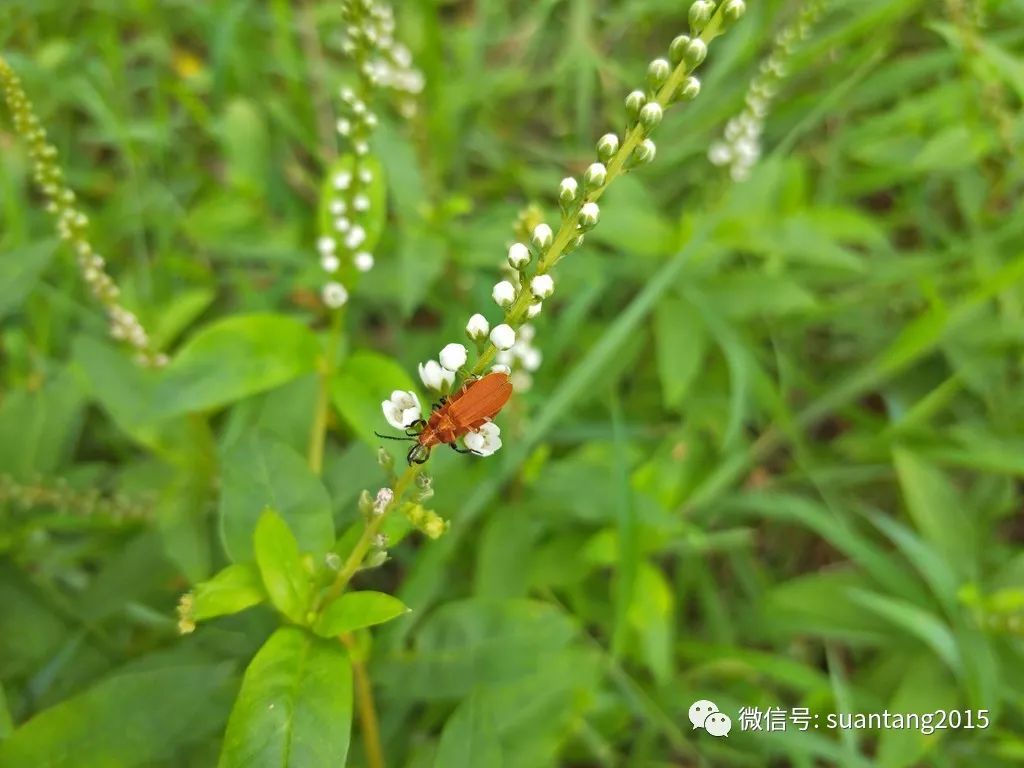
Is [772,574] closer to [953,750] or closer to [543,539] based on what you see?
[953,750]

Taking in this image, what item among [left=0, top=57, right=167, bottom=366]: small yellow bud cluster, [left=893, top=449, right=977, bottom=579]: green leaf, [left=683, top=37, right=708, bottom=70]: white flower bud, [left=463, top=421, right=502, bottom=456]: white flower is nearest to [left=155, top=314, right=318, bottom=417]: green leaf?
[left=0, top=57, right=167, bottom=366]: small yellow bud cluster

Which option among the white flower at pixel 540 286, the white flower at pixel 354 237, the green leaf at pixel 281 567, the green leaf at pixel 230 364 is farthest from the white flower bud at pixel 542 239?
the green leaf at pixel 230 364

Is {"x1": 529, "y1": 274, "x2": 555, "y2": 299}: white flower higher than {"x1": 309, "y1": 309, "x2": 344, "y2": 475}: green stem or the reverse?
the reverse

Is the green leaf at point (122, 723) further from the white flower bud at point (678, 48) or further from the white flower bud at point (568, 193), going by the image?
the white flower bud at point (678, 48)

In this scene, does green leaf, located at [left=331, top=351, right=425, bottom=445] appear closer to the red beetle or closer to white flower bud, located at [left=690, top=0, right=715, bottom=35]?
the red beetle

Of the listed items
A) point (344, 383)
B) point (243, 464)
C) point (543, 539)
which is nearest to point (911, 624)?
point (543, 539)
